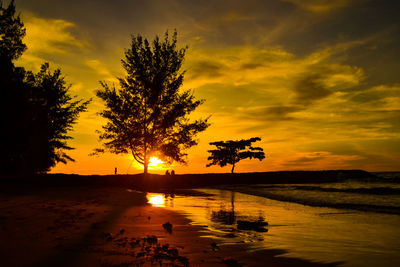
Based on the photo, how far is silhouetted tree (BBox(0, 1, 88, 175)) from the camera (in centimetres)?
2172

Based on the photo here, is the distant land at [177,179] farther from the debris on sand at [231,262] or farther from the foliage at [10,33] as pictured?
the debris on sand at [231,262]

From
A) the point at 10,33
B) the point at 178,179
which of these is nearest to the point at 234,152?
the point at 178,179

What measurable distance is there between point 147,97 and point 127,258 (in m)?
21.1

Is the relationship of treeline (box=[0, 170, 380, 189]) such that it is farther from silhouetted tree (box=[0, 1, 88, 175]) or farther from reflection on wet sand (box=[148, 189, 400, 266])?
reflection on wet sand (box=[148, 189, 400, 266])

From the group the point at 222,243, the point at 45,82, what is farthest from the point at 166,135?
the point at 222,243

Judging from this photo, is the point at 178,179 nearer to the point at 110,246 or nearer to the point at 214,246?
the point at 214,246

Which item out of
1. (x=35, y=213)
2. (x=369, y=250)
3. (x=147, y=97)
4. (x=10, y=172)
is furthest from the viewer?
(x=10, y=172)

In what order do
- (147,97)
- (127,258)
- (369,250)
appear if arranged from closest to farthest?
1. (127,258)
2. (369,250)
3. (147,97)

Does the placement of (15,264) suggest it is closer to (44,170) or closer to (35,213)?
(35,213)

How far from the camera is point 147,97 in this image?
2448cm

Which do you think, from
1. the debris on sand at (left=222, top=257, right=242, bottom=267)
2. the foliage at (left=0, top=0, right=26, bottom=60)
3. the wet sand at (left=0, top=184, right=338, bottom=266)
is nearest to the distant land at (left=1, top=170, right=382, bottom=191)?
the foliage at (left=0, top=0, right=26, bottom=60)

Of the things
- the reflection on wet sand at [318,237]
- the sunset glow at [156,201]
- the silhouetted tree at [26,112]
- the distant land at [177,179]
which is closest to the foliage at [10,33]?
the silhouetted tree at [26,112]

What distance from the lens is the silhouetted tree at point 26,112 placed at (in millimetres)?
21719

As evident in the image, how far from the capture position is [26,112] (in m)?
23.0
